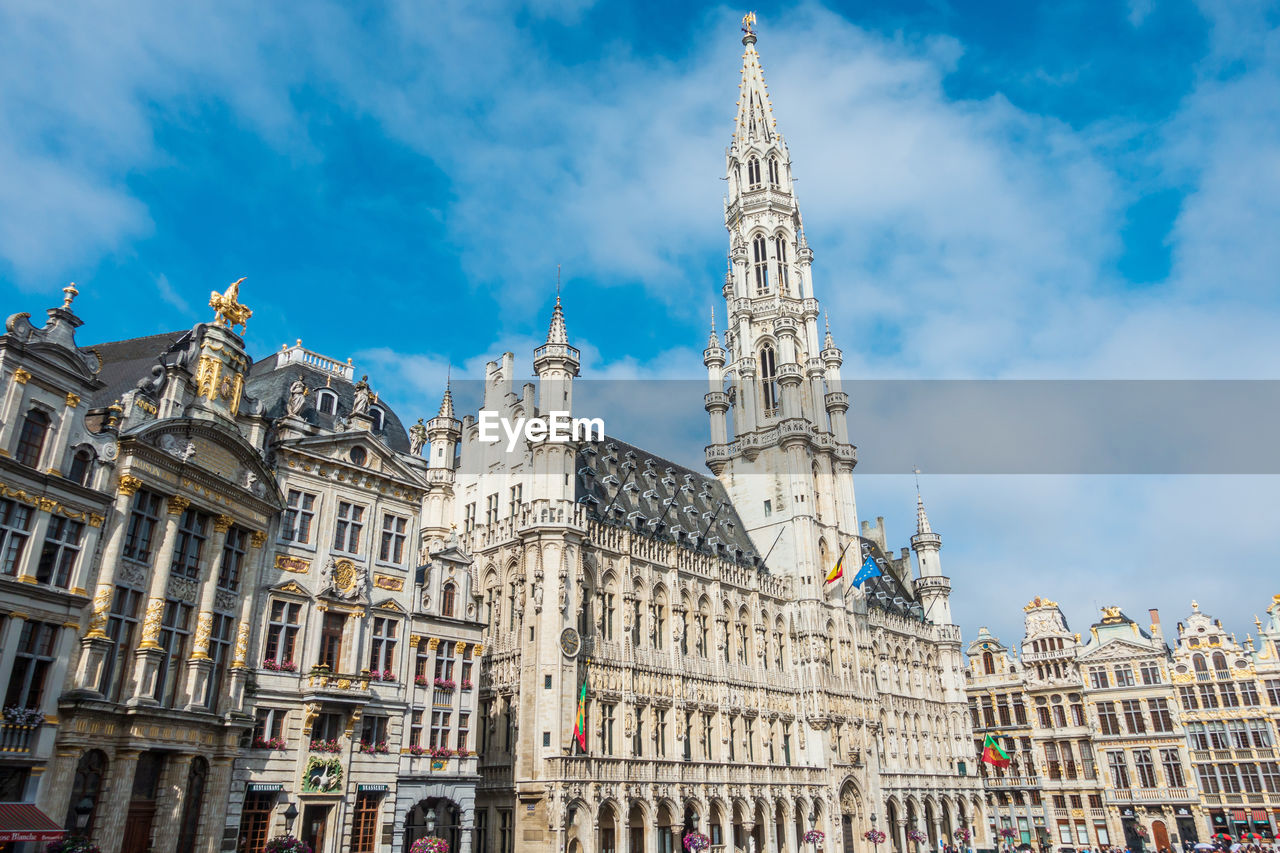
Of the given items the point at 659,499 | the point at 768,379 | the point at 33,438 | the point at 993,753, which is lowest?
the point at 993,753

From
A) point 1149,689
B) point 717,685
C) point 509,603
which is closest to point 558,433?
point 509,603

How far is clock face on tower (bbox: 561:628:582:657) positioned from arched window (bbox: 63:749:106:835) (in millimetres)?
23592

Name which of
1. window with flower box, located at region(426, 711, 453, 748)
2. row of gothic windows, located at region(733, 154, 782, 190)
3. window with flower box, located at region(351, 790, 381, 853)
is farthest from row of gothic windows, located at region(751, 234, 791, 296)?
window with flower box, located at region(351, 790, 381, 853)

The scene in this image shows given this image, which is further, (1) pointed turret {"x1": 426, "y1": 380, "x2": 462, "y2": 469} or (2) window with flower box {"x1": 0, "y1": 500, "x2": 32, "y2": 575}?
(1) pointed turret {"x1": 426, "y1": 380, "x2": 462, "y2": 469}

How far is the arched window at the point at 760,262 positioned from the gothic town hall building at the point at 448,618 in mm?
325

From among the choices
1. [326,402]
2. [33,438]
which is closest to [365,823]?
[326,402]

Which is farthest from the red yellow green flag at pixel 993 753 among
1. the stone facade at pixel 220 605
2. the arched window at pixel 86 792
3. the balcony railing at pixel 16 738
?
the balcony railing at pixel 16 738

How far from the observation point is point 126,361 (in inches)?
1379

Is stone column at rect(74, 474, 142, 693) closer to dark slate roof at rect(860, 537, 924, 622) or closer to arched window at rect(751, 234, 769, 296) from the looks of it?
dark slate roof at rect(860, 537, 924, 622)

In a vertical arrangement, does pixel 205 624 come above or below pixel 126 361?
below

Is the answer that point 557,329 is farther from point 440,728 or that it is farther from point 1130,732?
point 1130,732

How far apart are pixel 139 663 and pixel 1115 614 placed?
3147 inches

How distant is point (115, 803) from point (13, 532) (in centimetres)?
862

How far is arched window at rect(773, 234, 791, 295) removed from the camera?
277 ft
